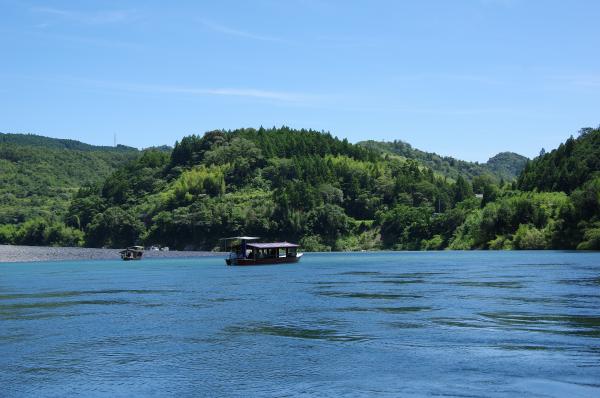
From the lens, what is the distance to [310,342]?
37.6 m

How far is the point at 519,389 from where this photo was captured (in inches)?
1053

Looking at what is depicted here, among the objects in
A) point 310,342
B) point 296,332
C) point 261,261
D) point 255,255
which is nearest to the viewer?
point 310,342

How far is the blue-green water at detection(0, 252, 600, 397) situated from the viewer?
28.4 metres

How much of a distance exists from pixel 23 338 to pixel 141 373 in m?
13.0

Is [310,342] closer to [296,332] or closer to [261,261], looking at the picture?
[296,332]

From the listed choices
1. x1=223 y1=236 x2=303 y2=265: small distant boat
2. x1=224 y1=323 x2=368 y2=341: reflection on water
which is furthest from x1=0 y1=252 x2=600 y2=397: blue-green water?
x1=223 y1=236 x2=303 y2=265: small distant boat

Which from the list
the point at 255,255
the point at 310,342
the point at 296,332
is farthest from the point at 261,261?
the point at 310,342

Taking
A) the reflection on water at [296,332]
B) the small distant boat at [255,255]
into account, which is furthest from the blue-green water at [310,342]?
the small distant boat at [255,255]

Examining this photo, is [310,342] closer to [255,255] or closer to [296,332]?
[296,332]

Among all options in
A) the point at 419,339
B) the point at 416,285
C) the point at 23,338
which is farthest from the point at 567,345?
the point at 416,285

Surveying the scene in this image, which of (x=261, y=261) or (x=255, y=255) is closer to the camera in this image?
(x=261, y=261)

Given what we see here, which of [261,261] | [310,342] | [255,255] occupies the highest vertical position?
[255,255]

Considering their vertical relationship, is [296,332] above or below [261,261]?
above

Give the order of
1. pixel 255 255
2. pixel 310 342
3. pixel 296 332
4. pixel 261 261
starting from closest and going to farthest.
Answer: pixel 310 342
pixel 296 332
pixel 261 261
pixel 255 255
